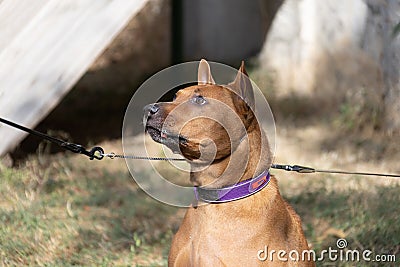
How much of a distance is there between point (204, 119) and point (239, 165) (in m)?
0.26

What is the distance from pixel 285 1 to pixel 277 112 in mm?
1354

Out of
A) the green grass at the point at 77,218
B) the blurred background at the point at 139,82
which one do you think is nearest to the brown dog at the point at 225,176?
the blurred background at the point at 139,82

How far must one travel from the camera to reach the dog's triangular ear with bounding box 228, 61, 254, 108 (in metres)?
3.48

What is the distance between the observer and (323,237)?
5.20 meters

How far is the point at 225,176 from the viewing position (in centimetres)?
346

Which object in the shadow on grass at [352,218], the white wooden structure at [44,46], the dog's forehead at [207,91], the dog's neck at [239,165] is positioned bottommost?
the shadow on grass at [352,218]

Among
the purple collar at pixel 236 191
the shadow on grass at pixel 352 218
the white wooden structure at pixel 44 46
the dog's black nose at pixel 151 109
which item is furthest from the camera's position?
the white wooden structure at pixel 44 46

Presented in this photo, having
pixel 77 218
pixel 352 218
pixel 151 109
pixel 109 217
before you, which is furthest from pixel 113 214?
pixel 151 109

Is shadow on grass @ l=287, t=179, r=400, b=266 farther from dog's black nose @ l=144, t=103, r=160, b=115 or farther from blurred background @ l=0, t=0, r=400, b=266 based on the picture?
dog's black nose @ l=144, t=103, r=160, b=115

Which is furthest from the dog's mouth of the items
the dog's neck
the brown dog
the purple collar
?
the purple collar

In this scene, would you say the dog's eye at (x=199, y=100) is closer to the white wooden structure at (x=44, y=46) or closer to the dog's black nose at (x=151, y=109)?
the dog's black nose at (x=151, y=109)

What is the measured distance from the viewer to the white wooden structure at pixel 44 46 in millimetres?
5383

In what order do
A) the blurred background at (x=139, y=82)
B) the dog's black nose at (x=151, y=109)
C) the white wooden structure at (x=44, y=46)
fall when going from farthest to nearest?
the white wooden structure at (x=44, y=46), the blurred background at (x=139, y=82), the dog's black nose at (x=151, y=109)

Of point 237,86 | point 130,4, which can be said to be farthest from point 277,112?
point 237,86
